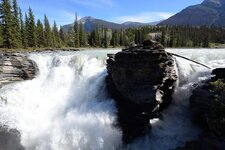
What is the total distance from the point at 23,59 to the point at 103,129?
17.9 meters

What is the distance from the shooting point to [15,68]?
132ft

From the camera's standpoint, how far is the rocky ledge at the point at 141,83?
29.0 m

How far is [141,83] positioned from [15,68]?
19690 mm

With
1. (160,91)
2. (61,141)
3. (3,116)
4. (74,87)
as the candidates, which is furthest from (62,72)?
(160,91)

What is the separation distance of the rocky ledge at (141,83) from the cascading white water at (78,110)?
1214 mm

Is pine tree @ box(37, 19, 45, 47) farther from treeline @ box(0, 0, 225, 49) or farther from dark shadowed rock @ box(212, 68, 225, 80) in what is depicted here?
dark shadowed rock @ box(212, 68, 225, 80)

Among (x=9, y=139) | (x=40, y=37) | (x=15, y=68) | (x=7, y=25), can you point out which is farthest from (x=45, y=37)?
(x=9, y=139)

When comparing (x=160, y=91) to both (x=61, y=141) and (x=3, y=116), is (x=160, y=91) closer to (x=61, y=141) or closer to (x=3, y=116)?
(x=61, y=141)

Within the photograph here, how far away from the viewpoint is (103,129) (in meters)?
30.3

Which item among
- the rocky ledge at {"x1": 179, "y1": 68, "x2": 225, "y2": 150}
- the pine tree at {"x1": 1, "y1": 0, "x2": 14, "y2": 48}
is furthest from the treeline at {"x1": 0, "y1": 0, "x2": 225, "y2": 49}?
the rocky ledge at {"x1": 179, "y1": 68, "x2": 225, "y2": 150}

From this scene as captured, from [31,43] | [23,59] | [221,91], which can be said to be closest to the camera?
[221,91]

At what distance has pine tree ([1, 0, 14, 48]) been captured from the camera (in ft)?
223

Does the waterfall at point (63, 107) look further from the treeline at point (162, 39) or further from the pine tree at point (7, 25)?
the treeline at point (162, 39)

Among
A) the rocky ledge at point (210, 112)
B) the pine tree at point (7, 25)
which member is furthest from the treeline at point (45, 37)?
the rocky ledge at point (210, 112)
